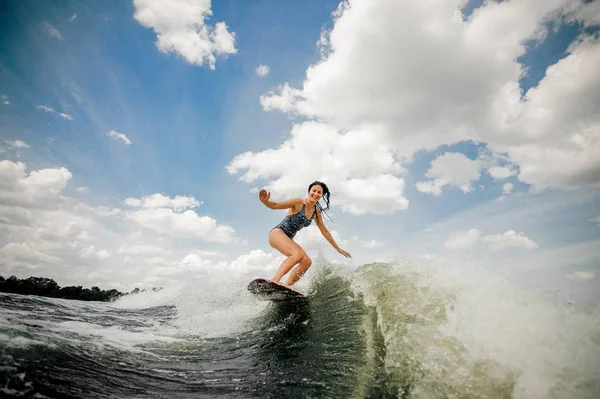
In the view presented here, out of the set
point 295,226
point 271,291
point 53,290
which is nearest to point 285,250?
point 295,226

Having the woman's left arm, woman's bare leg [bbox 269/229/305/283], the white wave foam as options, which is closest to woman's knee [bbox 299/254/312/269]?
woman's bare leg [bbox 269/229/305/283]

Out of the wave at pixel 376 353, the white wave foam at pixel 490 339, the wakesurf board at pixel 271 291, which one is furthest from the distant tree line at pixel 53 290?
the white wave foam at pixel 490 339

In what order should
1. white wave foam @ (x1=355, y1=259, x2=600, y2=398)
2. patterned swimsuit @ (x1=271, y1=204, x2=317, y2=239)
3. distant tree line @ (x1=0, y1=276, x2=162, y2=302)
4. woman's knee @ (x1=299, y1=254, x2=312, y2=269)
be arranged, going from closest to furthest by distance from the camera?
white wave foam @ (x1=355, y1=259, x2=600, y2=398), woman's knee @ (x1=299, y1=254, x2=312, y2=269), patterned swimsuit @ (x1=271, y1=204, x2=317, y2=239), distant tree line @ (x1=0, y1=276, x2=162, y2=302)

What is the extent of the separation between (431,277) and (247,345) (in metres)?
2.86

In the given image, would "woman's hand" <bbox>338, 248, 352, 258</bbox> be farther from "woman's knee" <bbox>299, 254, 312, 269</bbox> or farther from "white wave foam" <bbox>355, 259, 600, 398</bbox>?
"white wave foam" <bbox>355, 259, 600, 398</bbox>

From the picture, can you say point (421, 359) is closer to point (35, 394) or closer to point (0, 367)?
point (35, 394)

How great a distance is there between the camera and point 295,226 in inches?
265

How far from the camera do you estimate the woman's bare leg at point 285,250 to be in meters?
6.01

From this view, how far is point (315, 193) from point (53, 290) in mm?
24027

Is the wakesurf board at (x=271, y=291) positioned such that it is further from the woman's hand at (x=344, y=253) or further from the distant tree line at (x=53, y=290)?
the distant tree line at (x=53, y=290)

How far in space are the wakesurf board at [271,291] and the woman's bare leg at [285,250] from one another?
0.15 m

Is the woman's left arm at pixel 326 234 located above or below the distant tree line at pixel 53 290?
above

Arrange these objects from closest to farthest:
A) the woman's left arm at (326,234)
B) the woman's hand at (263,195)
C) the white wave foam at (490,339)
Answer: the white wave foam at (490,339) → the woman's hand at (263,195) → the woman's left arm at (326,234)

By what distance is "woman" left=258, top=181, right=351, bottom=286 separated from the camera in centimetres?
611
